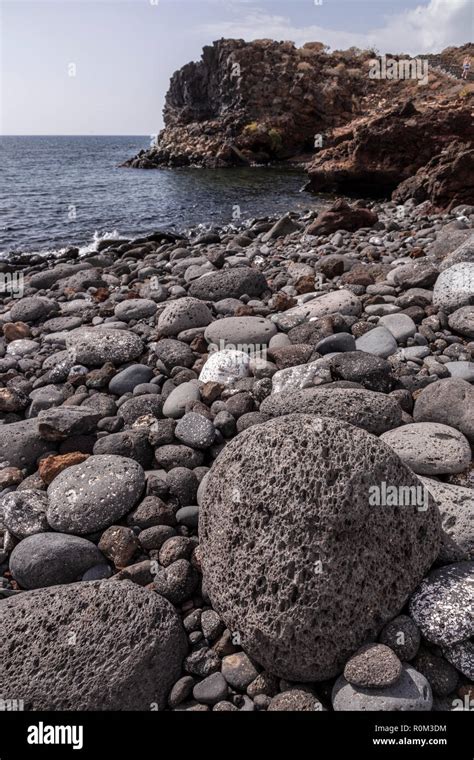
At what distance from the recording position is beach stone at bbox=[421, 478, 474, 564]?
3.07 metres

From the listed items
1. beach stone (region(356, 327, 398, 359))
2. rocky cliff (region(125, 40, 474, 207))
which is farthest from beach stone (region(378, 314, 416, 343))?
rocky cliff (region(125, 40, 474, 207))

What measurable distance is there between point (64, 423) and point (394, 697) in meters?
3.30

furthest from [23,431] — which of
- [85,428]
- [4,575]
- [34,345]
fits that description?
[34,345]

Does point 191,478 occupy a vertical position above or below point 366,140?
below

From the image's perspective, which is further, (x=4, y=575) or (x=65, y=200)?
(x=65, y=200)

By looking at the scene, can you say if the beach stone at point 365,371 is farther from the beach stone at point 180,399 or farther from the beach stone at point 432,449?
the beach stone at point 180,399

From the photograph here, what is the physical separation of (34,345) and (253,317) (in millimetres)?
3074

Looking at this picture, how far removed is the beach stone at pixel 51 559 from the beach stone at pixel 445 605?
2.04 metres

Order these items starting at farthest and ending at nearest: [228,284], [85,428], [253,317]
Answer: [228,284] → [253,317] → [85,428]

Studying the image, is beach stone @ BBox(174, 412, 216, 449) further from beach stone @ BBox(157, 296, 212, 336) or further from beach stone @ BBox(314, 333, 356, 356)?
beach stone @ BBox(157, 296, 212, 336)

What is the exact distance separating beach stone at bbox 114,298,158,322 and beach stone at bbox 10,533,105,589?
4367 mm

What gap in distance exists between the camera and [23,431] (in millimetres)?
4742
